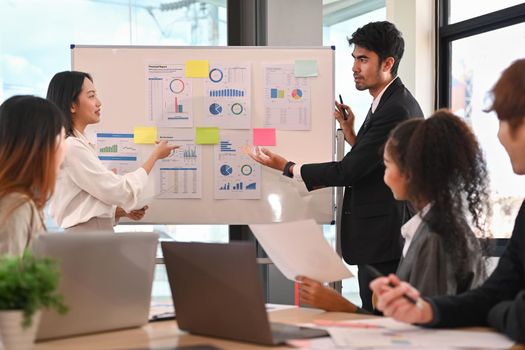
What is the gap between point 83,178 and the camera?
3027mm

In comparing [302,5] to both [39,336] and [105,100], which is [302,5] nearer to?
[105,100]

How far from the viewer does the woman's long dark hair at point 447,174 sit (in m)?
1.85

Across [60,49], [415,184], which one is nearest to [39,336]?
[415,184]

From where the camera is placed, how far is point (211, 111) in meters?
3.47

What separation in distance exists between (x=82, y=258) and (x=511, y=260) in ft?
3.29

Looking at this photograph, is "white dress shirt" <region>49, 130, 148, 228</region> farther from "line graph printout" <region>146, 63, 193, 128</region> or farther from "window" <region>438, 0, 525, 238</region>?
"window" <region>438, 0, 525, 238</region>

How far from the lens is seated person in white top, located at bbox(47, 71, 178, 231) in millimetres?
3029

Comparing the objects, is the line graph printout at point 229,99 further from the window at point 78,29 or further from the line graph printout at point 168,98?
the window at point 78,29

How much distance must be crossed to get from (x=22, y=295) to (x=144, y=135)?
7.03 feet

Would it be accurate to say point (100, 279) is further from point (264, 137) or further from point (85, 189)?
point (264, 137)

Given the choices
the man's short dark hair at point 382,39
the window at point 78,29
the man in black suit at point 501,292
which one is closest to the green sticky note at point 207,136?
the man's short dark hair at point 382,39

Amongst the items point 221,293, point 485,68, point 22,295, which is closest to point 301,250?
point 221,293

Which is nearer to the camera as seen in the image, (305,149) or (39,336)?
(39,336)

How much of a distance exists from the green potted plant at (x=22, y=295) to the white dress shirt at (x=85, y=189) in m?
1.68
